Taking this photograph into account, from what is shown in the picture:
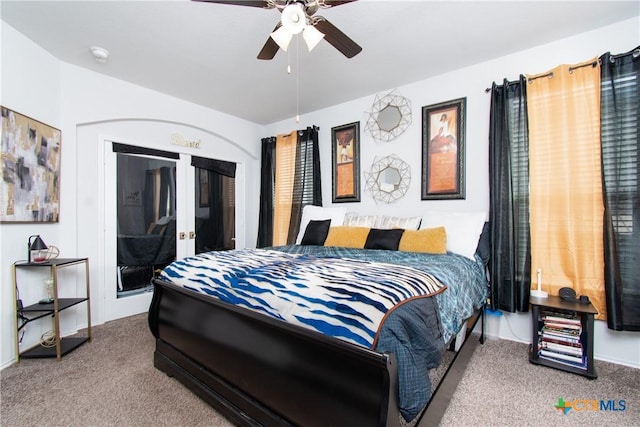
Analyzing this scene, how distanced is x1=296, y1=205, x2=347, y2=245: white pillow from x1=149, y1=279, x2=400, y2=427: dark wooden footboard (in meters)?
1.78

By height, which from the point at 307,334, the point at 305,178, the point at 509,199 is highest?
the point at 305,178

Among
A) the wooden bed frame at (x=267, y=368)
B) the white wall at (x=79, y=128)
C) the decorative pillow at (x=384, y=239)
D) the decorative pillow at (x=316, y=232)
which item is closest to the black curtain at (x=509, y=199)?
the decorative pillow at (x=384, y=239)

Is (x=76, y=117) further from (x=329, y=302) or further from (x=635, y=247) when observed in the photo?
(x=635, y=247)

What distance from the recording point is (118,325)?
3000 millimetres

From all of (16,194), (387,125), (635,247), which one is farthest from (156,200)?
(635,247)

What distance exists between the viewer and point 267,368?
137 cm

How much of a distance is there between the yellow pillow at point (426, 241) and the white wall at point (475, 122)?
24.8 inches

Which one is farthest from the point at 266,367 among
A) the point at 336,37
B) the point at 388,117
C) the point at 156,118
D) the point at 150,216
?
the point at 156,118

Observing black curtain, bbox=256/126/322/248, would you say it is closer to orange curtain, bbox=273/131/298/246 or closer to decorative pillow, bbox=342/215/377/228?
orange curtain, bbox=273/131/298/246

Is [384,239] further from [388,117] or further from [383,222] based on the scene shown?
[388,117]

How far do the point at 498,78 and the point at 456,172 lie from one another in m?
0.95

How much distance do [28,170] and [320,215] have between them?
9.10 feet

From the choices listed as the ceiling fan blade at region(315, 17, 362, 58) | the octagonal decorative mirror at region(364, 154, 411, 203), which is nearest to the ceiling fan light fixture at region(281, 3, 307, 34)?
the ceiling fan blade at region(315, 17, 362, 58)

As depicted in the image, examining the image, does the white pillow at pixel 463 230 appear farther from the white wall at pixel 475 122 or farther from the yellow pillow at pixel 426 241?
the white wall at pixel 475 122
